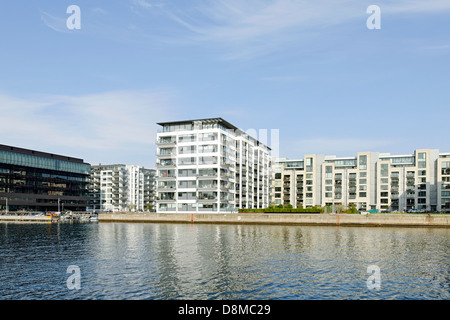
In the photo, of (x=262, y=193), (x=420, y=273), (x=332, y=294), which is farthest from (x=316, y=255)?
(x=262, y=193)

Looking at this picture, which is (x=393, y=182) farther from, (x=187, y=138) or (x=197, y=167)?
(x=187, y=138)

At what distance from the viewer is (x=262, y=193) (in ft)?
611

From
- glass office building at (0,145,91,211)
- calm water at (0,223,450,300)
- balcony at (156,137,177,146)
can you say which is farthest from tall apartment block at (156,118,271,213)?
calm water at (0,223,450,300)

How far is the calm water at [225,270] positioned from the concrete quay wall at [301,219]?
47141 millimetres

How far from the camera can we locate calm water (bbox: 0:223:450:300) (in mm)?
31891

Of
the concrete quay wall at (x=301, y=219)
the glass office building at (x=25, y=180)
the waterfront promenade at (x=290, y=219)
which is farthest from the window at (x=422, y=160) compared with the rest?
the glass office building at (x=25, y=180)

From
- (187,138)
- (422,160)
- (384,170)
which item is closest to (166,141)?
(187,138)

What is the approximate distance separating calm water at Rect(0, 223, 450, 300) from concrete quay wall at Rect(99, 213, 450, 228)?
155 ft

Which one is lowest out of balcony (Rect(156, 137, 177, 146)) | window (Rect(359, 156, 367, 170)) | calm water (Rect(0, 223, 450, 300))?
calm water (Rect(0, 223, 450, 300))

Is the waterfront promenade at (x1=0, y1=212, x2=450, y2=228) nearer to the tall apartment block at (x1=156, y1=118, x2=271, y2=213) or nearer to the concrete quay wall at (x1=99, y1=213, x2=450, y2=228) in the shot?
the concrete quay wall at (x1=99, y1=213, x2=450, y2=228)

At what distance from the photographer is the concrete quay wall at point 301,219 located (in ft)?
348

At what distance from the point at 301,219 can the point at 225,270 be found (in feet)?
255
